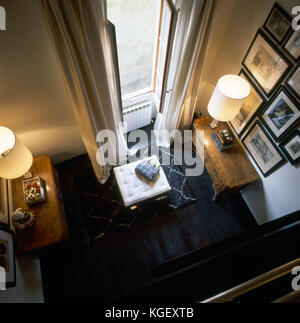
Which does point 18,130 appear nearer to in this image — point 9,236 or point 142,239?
point 9,236

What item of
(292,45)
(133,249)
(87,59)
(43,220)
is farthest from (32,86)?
(292,45)

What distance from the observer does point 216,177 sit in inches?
102

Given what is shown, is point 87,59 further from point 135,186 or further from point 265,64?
point 265,64

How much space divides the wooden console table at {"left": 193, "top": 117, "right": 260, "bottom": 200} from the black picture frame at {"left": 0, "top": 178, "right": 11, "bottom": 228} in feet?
6.63

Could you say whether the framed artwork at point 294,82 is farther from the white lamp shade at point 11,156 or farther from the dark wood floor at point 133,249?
the white lamp shade at point 11,156

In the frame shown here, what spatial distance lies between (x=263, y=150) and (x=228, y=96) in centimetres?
63

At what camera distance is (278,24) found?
6.05 ft

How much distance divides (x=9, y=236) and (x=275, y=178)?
7.92ft

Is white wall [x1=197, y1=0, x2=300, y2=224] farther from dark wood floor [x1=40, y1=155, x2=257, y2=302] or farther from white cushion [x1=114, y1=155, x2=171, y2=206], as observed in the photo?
white cushion [x1=114, y1=155, x2=171, y2=206]

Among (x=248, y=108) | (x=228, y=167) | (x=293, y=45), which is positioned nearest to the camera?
(x=293, y=45)

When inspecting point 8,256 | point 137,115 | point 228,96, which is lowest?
point 8,256

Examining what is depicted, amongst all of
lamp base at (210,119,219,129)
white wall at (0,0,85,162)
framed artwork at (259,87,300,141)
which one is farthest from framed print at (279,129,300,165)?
white wall at (0,0,85,162)
